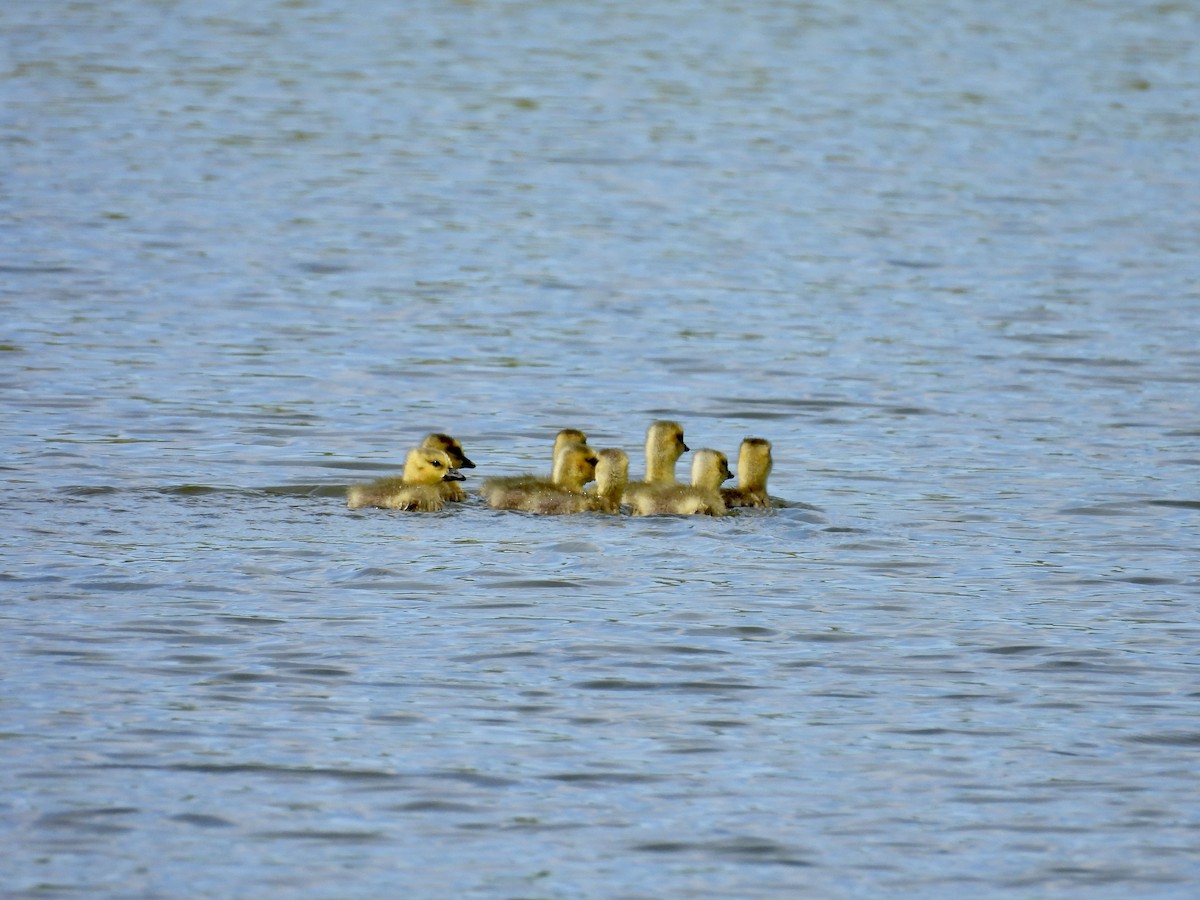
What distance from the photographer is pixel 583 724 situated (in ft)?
29.6

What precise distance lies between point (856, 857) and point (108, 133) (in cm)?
2256

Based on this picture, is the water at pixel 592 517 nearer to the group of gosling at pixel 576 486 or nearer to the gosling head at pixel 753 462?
the group of gosling at pixel 576 486

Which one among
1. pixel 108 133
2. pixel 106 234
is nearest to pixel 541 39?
pixel 108 133

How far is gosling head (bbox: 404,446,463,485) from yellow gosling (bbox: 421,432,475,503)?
0.24ft

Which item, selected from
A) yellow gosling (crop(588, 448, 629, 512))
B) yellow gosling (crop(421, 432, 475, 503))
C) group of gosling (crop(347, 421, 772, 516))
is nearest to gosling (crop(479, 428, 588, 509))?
group of gosling (crop(347, 421, 772, 516))

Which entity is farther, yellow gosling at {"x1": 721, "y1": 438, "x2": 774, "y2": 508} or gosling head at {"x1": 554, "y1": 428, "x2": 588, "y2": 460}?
gosling head at {"x1": 554, "y1": 428, "x2": 588, "y2": 460}

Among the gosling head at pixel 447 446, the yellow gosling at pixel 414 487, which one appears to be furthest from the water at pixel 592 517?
the gosling head at pixel 447 446

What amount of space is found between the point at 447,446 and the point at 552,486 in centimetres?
68

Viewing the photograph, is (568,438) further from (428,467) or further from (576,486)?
(428,467)

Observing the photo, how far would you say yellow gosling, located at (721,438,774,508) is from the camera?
13.1 meters

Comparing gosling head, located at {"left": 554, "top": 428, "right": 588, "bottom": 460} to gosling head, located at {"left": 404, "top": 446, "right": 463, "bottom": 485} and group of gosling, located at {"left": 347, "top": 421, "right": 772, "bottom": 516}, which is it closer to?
group of gosling, located at {"left": 347, "top": 421, "right": 772, "bottom": 516}

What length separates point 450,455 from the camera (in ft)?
43.0

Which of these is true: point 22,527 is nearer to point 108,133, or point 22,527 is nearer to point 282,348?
point 282,348

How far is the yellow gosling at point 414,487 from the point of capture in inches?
500
